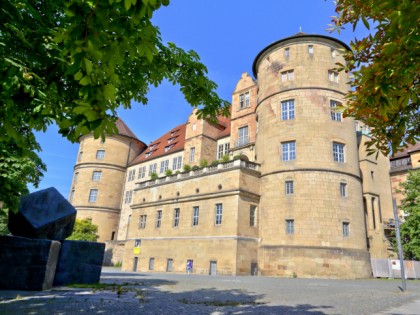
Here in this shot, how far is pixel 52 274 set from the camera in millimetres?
10172

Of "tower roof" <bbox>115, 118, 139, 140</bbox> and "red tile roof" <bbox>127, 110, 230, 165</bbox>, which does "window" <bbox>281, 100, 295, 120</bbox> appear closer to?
"red tile roof" <bbox>127, 110, 230, 165</bbox>

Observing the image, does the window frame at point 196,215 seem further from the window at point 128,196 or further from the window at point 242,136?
the window at point 128,196

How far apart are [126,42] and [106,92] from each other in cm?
45

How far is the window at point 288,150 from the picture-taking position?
27766 millimetres

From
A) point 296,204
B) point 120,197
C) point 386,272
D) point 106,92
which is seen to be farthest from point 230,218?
point 120,197

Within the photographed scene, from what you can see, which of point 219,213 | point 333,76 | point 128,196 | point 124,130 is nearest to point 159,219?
point 219,213

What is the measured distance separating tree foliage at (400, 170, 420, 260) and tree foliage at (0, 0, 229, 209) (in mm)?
31662

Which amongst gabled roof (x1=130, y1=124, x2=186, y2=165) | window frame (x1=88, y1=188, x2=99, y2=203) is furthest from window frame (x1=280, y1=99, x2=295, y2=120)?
window frame (x1=88, y1=188, x2=99, y2=203)

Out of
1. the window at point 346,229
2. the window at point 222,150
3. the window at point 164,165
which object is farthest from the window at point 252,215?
the window at point 164,165

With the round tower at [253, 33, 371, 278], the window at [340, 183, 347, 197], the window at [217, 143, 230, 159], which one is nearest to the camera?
the round tower at [253, 33, 371, 278]

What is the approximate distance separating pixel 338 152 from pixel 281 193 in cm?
631

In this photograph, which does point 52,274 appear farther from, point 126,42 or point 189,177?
point 189,177

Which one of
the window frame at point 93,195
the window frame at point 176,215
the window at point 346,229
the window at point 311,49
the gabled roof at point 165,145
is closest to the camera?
the window at point 346,229

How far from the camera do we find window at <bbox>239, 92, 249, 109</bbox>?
35.3 m
